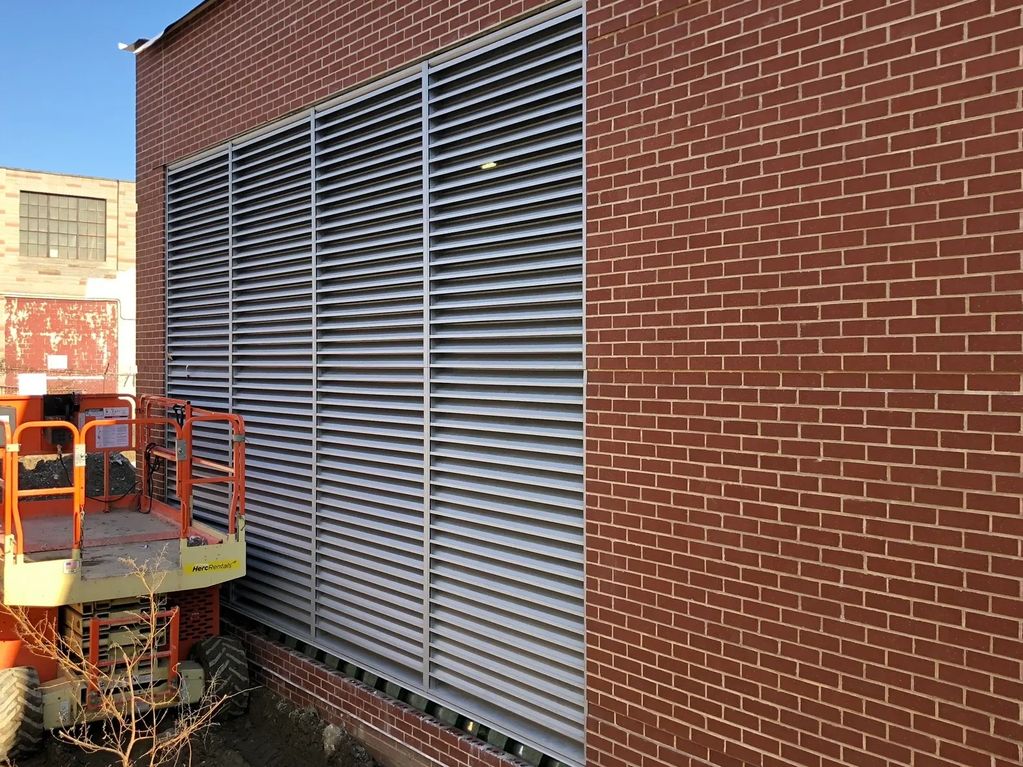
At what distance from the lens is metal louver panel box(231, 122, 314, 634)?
7707mm

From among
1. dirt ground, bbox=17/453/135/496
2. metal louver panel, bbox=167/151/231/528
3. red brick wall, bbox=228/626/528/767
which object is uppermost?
metal louver panel, bbox=167/151/231/528

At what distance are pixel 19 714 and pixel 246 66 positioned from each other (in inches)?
230

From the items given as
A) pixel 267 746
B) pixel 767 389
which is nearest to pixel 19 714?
pixel 267 746

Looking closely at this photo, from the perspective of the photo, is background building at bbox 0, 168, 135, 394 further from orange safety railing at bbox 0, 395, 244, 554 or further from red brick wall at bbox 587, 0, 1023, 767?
red brick wall at bbox 587, 0, 1023, 767

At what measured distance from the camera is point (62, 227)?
3522cm

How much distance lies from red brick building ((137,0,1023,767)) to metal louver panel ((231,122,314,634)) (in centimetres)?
188

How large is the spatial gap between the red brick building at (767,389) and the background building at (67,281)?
2798 centimetres

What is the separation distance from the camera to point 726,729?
4.19 meters

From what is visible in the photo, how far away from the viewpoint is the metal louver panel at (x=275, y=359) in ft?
25.3

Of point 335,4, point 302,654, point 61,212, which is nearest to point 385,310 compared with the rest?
point 335,4

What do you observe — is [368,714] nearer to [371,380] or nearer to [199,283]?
[371,380]

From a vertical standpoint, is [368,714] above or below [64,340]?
below

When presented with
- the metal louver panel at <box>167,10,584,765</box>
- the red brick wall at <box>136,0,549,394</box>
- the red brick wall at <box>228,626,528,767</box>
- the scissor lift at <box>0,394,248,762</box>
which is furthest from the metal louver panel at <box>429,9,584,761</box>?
the scissor lift at <box>0,394,248,762</box>

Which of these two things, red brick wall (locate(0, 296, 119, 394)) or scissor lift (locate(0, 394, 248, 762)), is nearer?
scissor lift (locate(0, 394, 248, 762))
